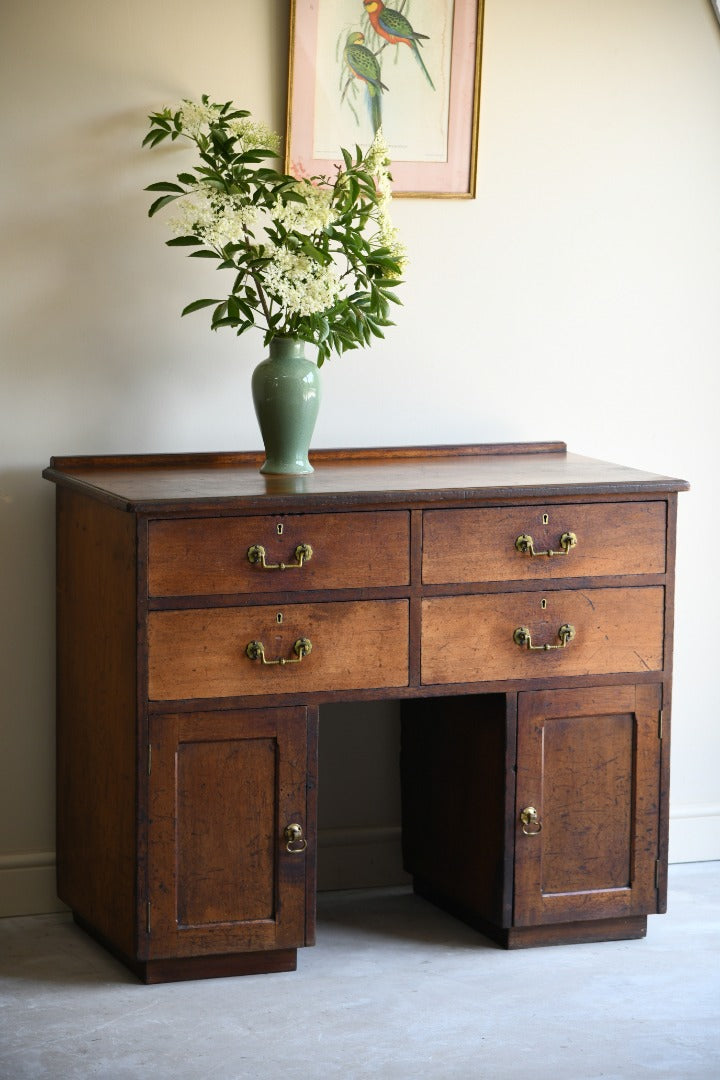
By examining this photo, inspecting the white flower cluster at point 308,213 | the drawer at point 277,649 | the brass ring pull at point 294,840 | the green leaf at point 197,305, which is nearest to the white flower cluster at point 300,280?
the white flower cluster at point 308,213

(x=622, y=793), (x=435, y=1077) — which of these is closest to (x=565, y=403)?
(x=622, y=793)

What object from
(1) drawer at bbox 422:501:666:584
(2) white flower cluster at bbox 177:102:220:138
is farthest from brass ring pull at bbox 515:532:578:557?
(2) white flower cluster at bbox 177:102:220:138

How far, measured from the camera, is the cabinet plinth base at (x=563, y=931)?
319 centimetres

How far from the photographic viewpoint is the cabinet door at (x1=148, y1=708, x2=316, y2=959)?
9.53 ft

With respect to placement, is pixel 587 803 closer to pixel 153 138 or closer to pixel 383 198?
pixel 383 198

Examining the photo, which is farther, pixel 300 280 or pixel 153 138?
pixel 153 138

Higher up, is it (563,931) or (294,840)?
(294,840)

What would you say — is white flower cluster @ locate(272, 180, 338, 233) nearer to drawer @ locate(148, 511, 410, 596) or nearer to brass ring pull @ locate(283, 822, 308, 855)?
drawer @ locate(148, 511, 410, 596)

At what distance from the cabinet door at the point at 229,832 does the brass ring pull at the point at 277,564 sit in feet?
0.90

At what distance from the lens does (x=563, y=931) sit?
3221 mm

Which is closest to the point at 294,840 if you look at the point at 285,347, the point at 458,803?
the point at 458,803

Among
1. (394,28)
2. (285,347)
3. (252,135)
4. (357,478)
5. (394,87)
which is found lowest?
(357,478)

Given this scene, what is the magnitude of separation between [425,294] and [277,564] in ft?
3.02

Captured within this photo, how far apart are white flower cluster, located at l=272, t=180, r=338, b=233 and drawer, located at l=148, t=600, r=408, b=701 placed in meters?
0.74
